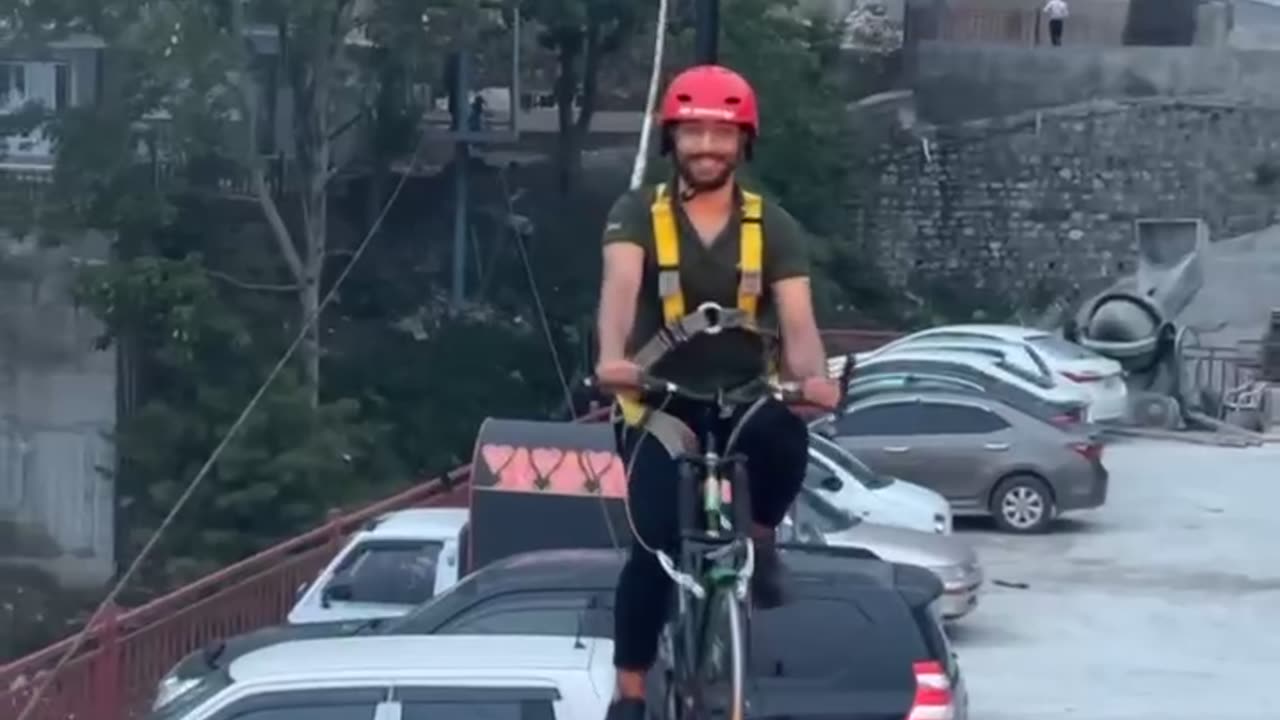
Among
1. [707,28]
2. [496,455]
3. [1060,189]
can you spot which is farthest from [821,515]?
[1060,189]

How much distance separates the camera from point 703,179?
651 cm

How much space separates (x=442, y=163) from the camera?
43.4 metres

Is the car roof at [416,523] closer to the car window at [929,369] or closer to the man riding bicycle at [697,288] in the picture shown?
the man riding bicycle at [697,288]

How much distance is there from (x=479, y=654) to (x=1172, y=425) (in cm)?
2754

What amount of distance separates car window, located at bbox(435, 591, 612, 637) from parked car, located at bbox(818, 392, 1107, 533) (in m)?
14.2

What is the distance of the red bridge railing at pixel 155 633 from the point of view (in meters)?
14.5

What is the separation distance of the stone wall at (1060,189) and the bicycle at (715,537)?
44588 millimetres

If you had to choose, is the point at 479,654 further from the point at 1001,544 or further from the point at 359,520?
the point at 1001,544

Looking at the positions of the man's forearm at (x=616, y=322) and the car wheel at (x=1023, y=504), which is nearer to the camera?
the man's forearm at (x=616, y=322)

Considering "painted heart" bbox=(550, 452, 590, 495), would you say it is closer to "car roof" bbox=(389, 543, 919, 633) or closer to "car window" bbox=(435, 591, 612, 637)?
"car roof" bbox=(389, 543, 919, 633)

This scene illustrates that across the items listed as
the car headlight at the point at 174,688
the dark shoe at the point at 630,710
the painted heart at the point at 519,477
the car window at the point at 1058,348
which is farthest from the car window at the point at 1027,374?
the dark shoe at the point at 630,710

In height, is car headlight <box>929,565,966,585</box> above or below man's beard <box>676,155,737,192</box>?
below

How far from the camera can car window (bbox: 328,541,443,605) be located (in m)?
16.7

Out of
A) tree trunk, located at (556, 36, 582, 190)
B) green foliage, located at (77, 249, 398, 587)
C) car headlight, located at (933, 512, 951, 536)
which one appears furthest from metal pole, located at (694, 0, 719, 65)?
tree trunk, located at (556, 36, 582, 190)
